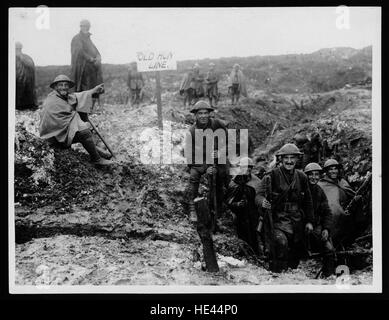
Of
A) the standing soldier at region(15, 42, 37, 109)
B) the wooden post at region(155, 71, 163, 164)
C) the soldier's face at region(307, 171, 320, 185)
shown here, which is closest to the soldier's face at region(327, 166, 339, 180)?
the soldier's face at region(307, 171, 320, 185)

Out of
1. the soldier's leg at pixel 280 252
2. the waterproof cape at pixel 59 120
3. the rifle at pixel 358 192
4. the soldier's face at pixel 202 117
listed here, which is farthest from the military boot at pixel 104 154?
the rifle at pixel 358 192

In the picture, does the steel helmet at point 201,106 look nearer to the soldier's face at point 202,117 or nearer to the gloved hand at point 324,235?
the soldier's face at point 202,117

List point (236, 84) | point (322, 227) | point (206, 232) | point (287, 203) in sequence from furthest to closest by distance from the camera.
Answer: point (236, 84)
point (322, 227)
point (287, 203)
point (206, 232)

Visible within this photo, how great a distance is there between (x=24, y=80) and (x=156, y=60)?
1878mm

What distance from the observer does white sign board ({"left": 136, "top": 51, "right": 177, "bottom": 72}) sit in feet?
25.1

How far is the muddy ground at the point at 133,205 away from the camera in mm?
7367

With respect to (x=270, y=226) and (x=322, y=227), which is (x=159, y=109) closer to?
(x=270, y=226)

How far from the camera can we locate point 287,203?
24.0 ft

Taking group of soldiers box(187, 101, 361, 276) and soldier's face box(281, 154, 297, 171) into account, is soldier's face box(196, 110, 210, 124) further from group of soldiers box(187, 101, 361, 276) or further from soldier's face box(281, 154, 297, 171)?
soldier's face box(281, 154, 297, 171)

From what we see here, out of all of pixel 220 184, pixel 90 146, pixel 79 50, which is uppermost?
pixel 79 50

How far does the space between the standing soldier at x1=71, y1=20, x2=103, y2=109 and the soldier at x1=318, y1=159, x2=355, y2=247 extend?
3518 mm

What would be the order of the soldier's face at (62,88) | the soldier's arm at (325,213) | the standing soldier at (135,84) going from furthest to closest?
the standing soldier at (135,84)
the soldier's face at (62,88)
the soldier's arm at (325,213)

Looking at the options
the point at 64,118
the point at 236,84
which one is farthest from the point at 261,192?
the point at 64,118

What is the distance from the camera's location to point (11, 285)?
7.42 meters
